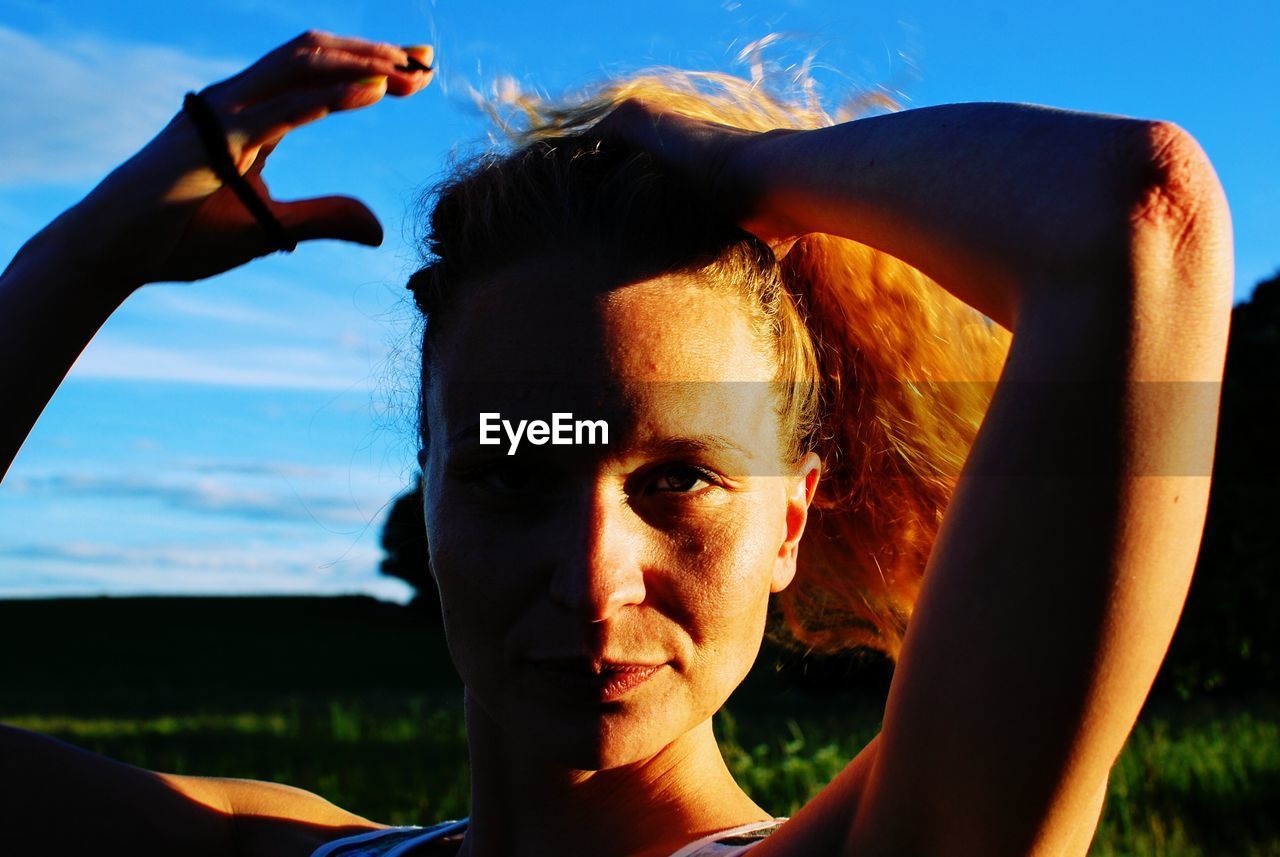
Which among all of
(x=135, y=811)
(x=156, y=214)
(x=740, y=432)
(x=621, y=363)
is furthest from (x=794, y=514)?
(x=135, y=811)

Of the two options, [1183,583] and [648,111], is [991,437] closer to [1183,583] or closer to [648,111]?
[1183,583]

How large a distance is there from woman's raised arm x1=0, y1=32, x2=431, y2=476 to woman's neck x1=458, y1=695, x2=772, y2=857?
3.35 ft

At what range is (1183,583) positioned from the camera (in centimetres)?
129

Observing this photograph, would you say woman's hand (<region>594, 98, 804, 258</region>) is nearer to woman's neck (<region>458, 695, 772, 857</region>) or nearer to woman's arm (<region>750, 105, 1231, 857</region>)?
woman's arm (<region>750, 105, 1231, 857</region>)

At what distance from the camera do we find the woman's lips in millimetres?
1845

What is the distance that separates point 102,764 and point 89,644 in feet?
105

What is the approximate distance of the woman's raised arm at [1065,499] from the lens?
4.12ft

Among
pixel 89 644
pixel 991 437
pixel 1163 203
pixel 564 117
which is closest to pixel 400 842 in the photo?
pixel 564 117

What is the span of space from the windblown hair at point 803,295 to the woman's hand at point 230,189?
0.28 meters

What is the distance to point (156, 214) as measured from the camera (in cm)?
209

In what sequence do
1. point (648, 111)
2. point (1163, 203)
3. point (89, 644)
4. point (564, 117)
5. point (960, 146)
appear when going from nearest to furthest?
1. point (1163, 203)
2. point (960, 146)
3. point (648, 111)
4. point (564, 117)
5. point (89, 644)

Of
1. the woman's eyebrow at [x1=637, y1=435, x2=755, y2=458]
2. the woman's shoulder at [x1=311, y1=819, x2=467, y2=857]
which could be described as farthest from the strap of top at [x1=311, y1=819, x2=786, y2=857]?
the woman's eyebrow at [x1=637, y1=435, x2=755, y2=458]

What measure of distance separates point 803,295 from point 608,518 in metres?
0.70

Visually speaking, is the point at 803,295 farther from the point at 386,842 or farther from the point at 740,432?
the point at 386,842
